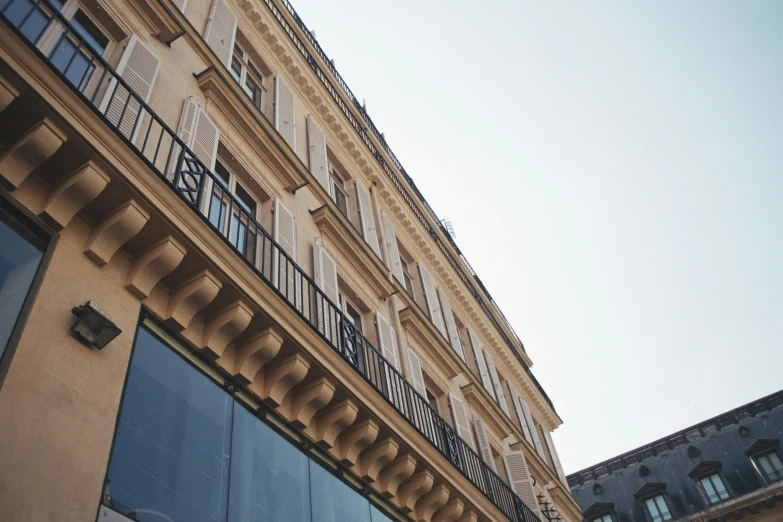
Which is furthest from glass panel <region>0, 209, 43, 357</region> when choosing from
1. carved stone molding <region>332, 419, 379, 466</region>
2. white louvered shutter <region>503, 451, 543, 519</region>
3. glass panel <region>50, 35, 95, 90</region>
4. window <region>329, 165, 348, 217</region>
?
white louvered shutter <region>503, 451, 543, 519</region>

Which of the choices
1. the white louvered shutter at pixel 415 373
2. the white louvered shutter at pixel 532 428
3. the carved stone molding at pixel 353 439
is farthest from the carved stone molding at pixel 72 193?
the white louvered shutter at pixel 532 428

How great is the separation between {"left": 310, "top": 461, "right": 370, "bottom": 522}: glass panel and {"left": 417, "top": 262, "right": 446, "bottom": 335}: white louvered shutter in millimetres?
8491

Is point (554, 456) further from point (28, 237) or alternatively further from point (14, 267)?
point (14, 267)

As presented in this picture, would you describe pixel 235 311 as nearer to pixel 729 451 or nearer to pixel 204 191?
pixel 204 191

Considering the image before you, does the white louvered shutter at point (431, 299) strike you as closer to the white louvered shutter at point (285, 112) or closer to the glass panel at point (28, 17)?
the white louvered shutter at point (285, 112)

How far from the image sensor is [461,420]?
15.3 metres

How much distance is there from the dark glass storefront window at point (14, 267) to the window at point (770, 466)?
1418 inches

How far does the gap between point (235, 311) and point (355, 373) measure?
235 cm

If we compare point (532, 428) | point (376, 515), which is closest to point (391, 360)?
point (376, 515)

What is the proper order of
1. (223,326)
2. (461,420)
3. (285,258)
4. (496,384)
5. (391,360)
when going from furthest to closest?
(496,384) → (461,420) → (391,360) → (285,258) → (223,326)

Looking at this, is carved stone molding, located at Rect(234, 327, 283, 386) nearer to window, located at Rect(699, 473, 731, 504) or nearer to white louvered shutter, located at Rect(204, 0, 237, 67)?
white louvered shutter, located at Rect(204, 0, 237, 67)

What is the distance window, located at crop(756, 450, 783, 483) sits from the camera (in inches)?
1272

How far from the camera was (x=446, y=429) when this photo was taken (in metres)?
12.8

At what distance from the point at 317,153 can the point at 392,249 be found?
11.7ft
